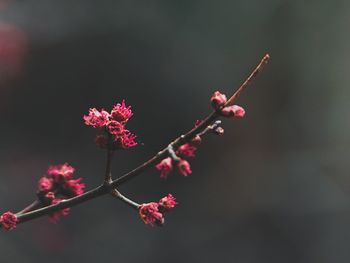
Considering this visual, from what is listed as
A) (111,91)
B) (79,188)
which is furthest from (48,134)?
(79,188)

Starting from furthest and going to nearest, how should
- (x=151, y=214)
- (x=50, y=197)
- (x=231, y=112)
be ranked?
(x=50, y=197)
(x=151, y=214)
(x=231, y=112)

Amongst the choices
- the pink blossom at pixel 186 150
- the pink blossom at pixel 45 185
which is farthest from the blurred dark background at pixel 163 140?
the pink blossom at pixel 186 150

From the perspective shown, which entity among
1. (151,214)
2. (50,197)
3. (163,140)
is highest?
(163,140)

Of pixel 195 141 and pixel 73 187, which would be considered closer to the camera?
pixel 195 141

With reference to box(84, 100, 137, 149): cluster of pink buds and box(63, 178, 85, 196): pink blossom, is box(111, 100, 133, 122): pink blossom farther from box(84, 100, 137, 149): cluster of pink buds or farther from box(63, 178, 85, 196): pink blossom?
box(63, 178, 85, 196): pink blossom

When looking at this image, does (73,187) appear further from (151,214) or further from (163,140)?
(163,140)

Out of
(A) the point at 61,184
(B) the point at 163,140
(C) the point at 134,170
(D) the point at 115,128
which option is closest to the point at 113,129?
(D) the point at 115,128
